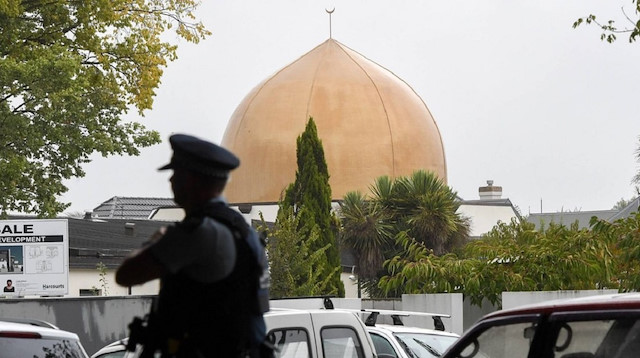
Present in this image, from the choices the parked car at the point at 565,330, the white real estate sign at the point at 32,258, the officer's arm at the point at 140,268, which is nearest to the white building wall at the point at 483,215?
the white real estate sign at the point at 32,258

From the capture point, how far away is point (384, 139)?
6981 centimetres

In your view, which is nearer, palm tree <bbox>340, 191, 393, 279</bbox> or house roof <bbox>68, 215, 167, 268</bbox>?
house roof <bbox>68, 215, 167, 268</bbox>

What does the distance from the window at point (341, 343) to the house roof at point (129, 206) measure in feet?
213

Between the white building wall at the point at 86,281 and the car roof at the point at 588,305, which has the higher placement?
the white building wall at the point at 86,281

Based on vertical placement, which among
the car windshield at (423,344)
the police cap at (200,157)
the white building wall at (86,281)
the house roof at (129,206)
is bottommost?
the car windshield at (423,344)

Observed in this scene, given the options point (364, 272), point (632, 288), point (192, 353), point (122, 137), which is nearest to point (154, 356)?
point (192, 353)

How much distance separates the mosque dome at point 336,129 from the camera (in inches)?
2717

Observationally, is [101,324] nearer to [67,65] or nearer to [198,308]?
[67,65]

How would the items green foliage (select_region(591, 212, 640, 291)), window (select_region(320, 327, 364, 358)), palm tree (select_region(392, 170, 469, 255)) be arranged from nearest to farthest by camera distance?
window (select_region(320, 327, 364, 358)) → green foliage (select_region(591, 212, 640, 291)) → palm tree (select_region(392, 170, 469, 255))

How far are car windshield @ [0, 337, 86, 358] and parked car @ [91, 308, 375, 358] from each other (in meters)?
2.46

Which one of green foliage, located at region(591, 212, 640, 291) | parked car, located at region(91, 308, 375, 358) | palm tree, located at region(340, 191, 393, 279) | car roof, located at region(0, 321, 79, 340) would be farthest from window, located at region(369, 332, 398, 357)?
palm tree, located at region(340, 191, 393, 279)

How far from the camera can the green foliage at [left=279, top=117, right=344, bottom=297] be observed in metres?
39.9

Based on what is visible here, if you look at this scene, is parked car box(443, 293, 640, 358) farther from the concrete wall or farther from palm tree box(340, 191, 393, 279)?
palm tree box(340, 191, 393, 279)

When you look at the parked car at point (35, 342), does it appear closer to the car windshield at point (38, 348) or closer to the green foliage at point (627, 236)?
the car windshield at point (38, 348)
